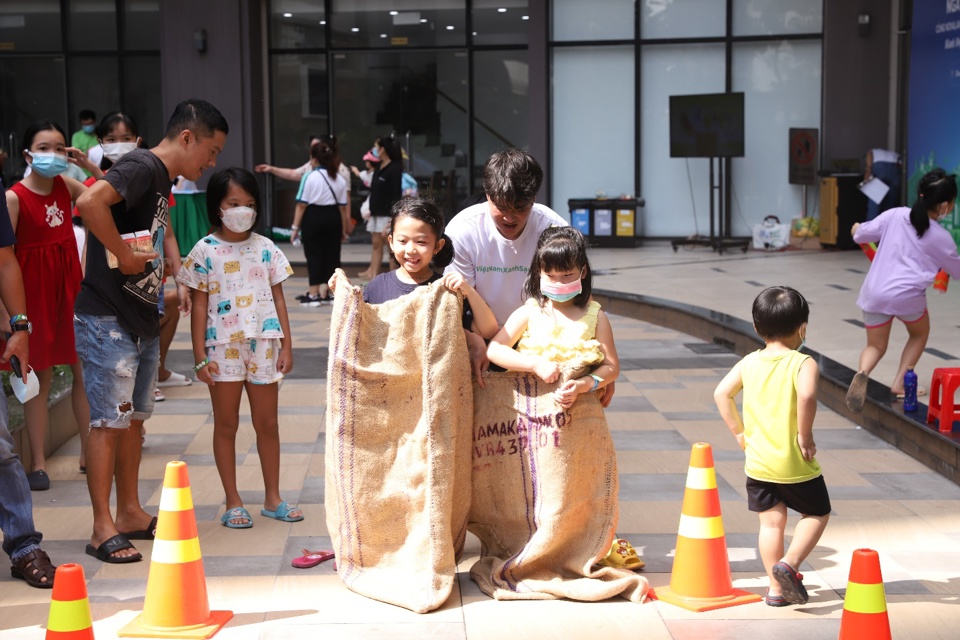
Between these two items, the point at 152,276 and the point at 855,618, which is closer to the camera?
the point at 855,618

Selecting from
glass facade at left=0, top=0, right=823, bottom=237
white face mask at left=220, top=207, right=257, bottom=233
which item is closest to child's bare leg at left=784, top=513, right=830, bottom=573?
white face mask at left=220, top=207, right=257, bottom=233

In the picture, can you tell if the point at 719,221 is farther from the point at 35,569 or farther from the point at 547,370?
the point at 35,569

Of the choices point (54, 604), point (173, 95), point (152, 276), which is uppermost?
point (173, 95)

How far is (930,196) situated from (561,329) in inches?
142

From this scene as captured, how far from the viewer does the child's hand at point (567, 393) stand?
175 inches

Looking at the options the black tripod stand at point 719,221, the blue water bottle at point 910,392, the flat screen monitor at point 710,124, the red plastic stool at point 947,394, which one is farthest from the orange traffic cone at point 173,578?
the flat screen monitor at point 710,124

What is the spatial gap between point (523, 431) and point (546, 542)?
1.38ft

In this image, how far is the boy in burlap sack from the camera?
4.52 meters

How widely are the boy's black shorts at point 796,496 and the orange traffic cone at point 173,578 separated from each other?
2.03 meters

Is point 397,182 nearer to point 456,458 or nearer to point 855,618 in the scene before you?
point 456,458

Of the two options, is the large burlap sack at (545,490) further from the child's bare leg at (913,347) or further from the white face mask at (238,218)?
the child's bare leg at (913,347)

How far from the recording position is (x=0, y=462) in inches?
183

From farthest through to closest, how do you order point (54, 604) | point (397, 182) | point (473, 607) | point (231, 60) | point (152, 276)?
point (231, 60) → point (397, 182) → point (152, 276) → point (473, 607) → point (54, 604)

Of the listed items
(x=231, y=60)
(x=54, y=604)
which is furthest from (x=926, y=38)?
(x=54, y=604)
